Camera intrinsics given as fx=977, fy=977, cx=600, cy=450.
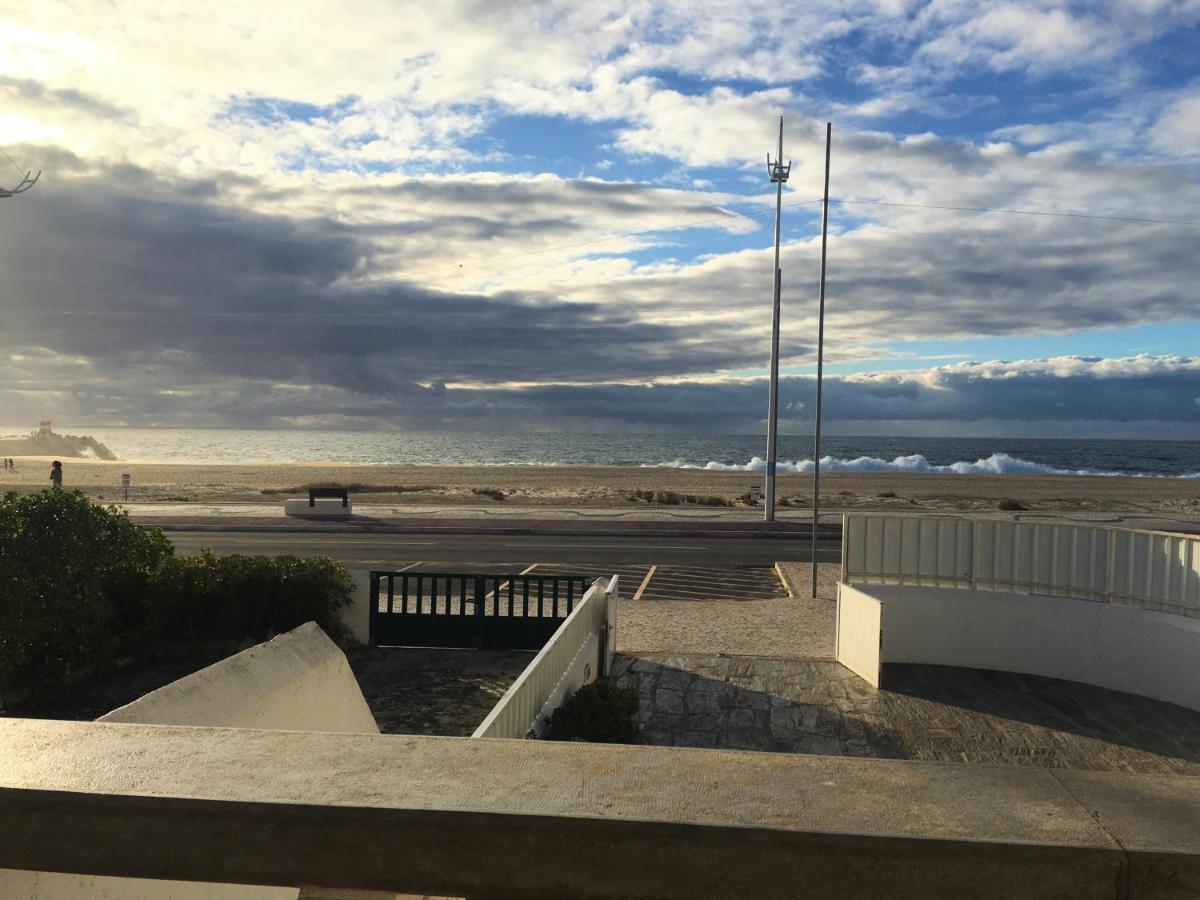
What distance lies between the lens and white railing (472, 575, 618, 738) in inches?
274

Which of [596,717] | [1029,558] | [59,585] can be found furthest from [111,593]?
[1029,558]

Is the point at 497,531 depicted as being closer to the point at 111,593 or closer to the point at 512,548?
the point at 512,548

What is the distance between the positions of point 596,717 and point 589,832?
7928mm

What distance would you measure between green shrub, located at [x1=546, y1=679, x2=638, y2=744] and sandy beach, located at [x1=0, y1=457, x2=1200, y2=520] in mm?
34199

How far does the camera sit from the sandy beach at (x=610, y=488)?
1911 inches

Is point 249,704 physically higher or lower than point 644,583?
higher

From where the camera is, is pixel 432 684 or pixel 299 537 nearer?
pixel 432 684

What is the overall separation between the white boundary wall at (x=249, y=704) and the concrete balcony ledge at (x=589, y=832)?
946 mm

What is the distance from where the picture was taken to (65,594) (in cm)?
1177

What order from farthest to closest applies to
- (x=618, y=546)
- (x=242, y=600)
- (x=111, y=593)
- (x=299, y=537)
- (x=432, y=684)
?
(x=299, y=537)
(x=618, y=546)
(x=242, y=600)
(x=111, y=593)
(x=432, y=684)

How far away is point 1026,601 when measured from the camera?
42.6 feet

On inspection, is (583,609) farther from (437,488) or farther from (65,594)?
(437,488)

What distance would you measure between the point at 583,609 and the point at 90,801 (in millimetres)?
9405

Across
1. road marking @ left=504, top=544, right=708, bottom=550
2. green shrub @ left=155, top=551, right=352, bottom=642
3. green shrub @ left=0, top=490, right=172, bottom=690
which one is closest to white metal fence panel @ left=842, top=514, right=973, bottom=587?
green shrub @ left=155, top=551, right=352, bottom=642
